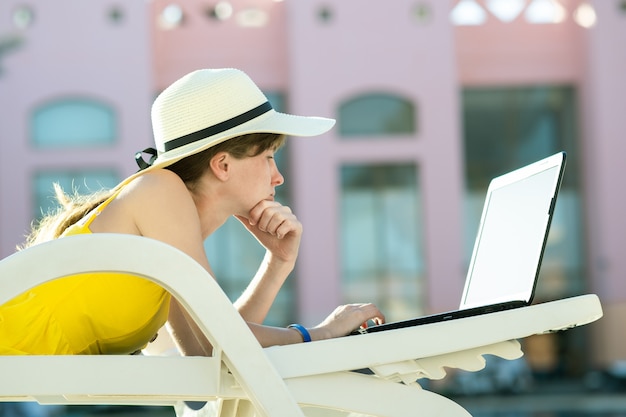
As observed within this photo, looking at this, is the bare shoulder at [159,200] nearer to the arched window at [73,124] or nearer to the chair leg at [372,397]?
the chair leg at [372,397]

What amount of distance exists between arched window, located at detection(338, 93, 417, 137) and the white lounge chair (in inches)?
659

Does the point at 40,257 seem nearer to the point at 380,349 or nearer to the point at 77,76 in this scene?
the point at 380,349

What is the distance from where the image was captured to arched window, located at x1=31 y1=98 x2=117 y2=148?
58.4 feet

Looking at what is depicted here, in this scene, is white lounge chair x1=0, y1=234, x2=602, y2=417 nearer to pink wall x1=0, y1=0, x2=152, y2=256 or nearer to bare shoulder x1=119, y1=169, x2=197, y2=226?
bare shoulder x1=119, y1=169, x2=197, y2=226

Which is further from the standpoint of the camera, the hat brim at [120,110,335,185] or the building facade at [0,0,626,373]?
the building facade at [0,0,626,373]

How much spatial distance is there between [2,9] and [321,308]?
7349 mm

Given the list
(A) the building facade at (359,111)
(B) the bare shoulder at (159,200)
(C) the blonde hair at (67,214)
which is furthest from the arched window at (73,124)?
(B) the bare shoulder at (159,200)

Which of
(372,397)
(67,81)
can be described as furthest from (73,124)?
(372,397)

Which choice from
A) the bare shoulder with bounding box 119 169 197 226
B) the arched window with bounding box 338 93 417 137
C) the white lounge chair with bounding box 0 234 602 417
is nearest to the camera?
the white lounge chair with bounding box 0 234 602 417

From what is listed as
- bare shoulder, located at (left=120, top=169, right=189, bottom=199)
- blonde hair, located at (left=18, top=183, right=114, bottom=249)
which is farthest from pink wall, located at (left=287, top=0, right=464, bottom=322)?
bare shoulder, located at (left=120, top=169, right=189, bottom=199)

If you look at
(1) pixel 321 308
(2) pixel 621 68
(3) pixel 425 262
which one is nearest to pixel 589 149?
(2) pixel 621 68

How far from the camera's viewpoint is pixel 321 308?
18.3 metres

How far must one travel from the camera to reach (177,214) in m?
1.88

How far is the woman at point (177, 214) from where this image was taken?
1838 millimetres
